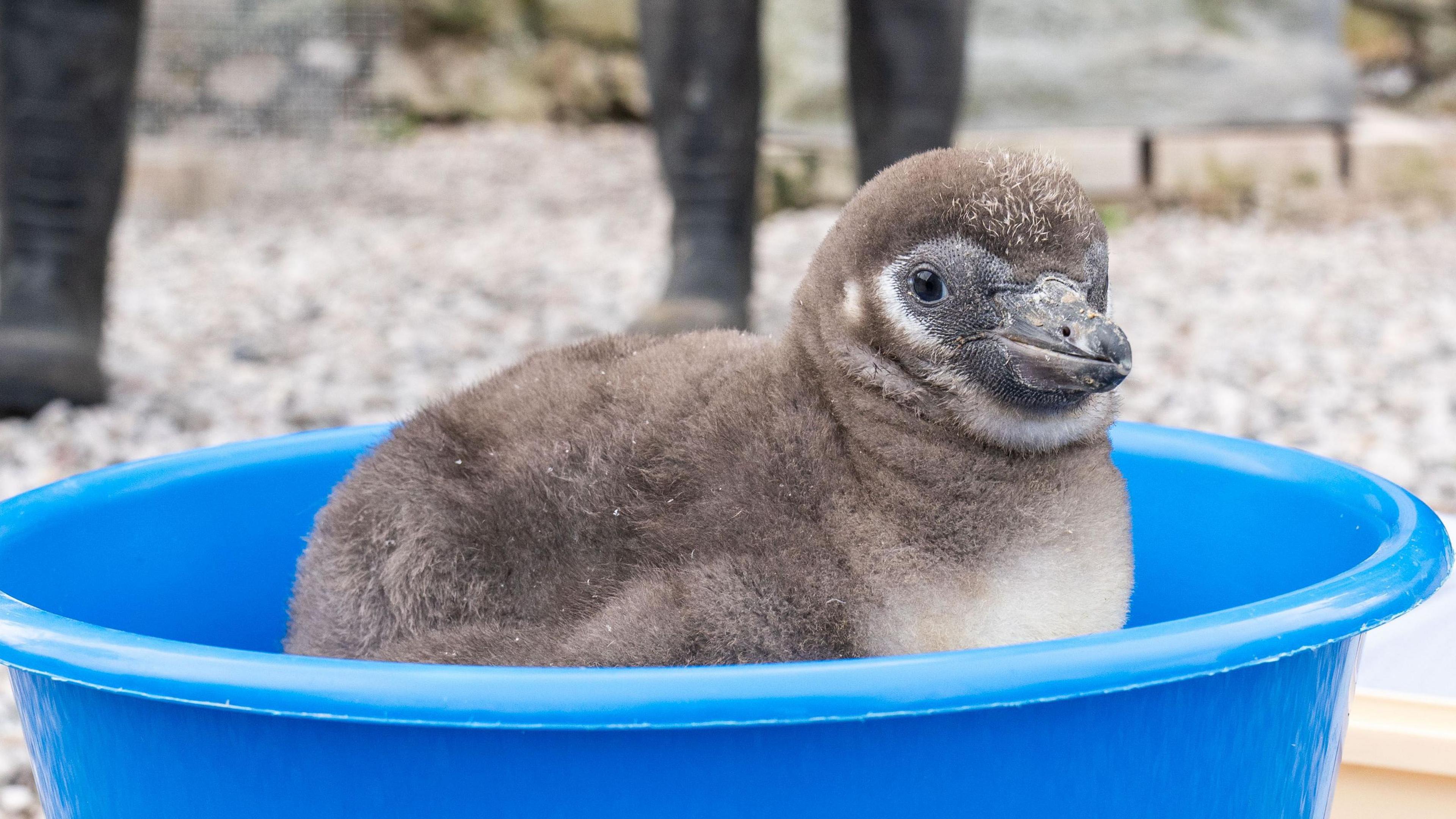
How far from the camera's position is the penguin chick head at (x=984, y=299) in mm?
1180

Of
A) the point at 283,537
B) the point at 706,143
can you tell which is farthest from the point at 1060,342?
the point at 706,143

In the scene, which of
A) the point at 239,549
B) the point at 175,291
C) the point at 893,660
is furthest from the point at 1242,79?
the point at 893,660

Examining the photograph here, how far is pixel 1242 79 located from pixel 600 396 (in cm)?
501

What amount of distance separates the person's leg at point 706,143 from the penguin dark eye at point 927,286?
1.63 meters

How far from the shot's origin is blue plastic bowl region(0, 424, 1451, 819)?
872mm

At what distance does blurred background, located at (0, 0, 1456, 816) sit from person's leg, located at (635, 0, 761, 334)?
52 cm

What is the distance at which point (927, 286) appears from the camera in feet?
4.04

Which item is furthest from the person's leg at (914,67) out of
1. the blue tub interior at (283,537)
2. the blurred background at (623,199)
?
the blue tub interior at (283,537)

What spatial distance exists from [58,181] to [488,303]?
1.50 metres

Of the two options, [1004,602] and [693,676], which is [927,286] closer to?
[1004,602]

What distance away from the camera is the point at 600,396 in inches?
54.2

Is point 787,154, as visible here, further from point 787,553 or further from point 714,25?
point 787,553

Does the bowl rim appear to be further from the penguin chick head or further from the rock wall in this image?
the rock wall

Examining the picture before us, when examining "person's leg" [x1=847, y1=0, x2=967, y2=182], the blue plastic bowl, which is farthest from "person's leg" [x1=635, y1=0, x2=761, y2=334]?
the blue plastic bowl
